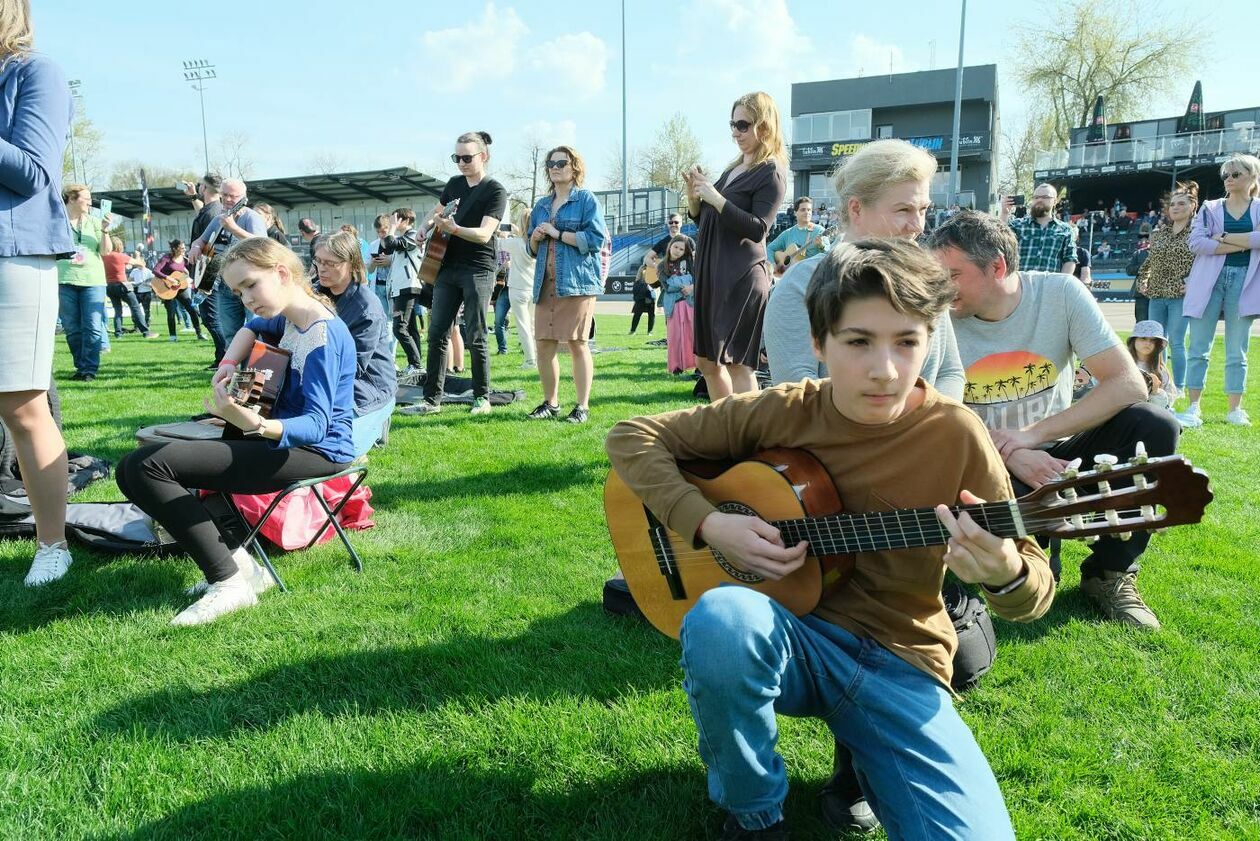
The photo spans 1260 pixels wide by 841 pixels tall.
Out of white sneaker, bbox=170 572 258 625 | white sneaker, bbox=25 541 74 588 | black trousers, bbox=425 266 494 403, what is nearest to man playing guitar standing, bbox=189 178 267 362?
black trousers, bbox=425 266 494 403

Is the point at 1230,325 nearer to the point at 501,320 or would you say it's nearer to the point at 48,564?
the point at 48,564

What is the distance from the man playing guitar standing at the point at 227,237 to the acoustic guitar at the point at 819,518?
6.42 m

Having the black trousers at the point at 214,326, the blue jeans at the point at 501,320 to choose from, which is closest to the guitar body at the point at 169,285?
the black trousers at the point at 214,326

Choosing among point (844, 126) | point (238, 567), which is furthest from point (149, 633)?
point (844, 126)

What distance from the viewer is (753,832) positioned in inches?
74.7

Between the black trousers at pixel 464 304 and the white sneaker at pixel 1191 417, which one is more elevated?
the black trousers at pixel 464 304

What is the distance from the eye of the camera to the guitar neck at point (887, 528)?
1653 mm

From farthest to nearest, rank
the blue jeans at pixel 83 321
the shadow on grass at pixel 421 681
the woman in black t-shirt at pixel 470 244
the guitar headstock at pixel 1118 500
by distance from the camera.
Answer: the blue jeans at pixel 83 321
the woman in black t-shirt at pixel 470 244
the shadow on grass at pixel 421 681
the guitar headstock at pixel 1118 500

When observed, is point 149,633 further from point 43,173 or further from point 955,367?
point 955,367

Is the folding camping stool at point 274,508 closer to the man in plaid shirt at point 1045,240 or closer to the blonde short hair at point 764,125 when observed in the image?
the blonde short hair at point 764,125

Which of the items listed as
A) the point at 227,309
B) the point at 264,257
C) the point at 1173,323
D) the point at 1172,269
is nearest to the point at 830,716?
the point at 264,257

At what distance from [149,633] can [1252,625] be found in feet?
13.9

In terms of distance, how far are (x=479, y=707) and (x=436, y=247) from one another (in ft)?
16.5

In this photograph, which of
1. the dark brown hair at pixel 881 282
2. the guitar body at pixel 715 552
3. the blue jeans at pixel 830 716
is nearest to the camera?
the blue jeans at pixel 830 716
